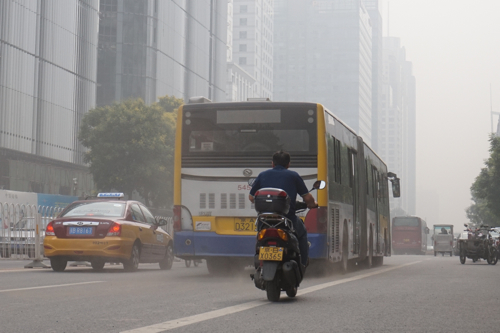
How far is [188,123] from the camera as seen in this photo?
15.1 m

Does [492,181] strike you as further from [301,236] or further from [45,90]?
[301,236]

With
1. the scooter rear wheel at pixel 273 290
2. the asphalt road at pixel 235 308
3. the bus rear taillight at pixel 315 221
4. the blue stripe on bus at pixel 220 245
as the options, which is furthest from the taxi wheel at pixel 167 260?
the scooter rear wheel at pixel 273 290

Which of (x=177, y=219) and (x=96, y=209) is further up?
(x=96, y=209)

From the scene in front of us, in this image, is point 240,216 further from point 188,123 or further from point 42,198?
point 42,198

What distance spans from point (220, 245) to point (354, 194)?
457cm

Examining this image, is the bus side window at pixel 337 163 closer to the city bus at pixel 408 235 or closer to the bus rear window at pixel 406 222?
the city bus at pixel 408 235

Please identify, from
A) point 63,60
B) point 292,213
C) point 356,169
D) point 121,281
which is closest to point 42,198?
point 63,60

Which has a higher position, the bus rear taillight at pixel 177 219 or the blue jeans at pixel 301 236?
the bus rear taillight at pixel 177 219

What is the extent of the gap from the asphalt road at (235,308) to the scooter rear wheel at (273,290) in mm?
98

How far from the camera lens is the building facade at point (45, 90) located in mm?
58500

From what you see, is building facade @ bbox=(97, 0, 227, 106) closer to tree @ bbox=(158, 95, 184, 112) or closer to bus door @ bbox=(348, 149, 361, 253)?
tree @ bbox=(158, 95, 184, 112)

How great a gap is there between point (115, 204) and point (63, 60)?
52.4 metres

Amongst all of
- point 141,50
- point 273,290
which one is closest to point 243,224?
point 273,290

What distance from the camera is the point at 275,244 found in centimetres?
891
